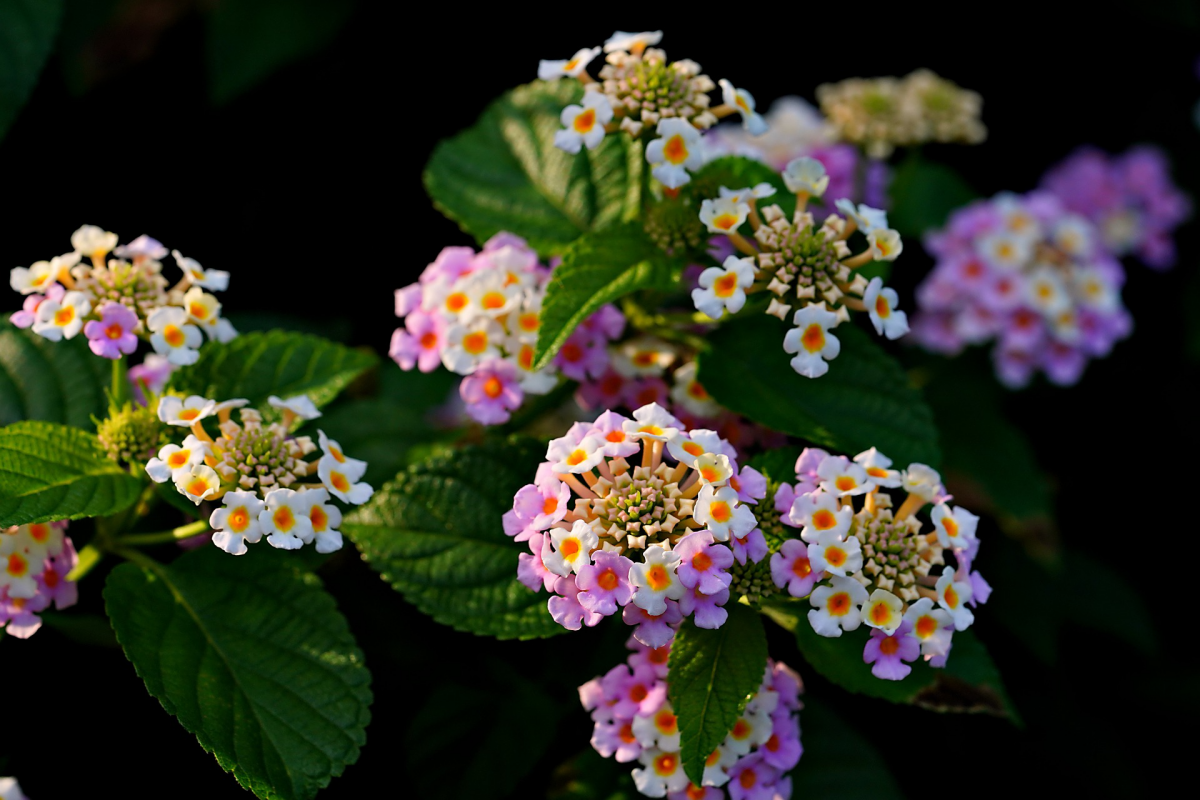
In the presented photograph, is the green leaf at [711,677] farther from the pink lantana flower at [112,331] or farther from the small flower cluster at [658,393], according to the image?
the pink lantana flower at [112,331]

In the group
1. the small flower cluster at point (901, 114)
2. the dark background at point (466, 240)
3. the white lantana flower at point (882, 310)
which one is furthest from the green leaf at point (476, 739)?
the small flower cluster at point (901, 114)

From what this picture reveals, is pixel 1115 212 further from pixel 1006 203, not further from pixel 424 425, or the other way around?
pixel 424 425

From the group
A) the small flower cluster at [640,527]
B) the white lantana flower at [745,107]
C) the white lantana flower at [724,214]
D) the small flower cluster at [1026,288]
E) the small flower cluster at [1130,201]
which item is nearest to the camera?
the small flower cluster at [640,527]

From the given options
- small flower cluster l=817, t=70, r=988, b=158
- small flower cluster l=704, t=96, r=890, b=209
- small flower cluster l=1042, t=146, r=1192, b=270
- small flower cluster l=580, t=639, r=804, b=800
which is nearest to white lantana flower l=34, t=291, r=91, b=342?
small flower cluster l=580, t=639, r=804, b=800

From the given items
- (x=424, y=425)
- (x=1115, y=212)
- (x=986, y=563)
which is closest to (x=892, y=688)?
(x=424, y=425)

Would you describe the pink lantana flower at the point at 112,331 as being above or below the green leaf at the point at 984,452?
above

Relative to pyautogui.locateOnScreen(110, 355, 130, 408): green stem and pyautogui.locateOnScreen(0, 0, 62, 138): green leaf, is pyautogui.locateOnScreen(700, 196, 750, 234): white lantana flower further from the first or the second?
pyautogui.locateOnScreen(0, 0, 62, 138): green leaf

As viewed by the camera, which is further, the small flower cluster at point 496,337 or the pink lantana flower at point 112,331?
the small flower cluster at point 496,337
